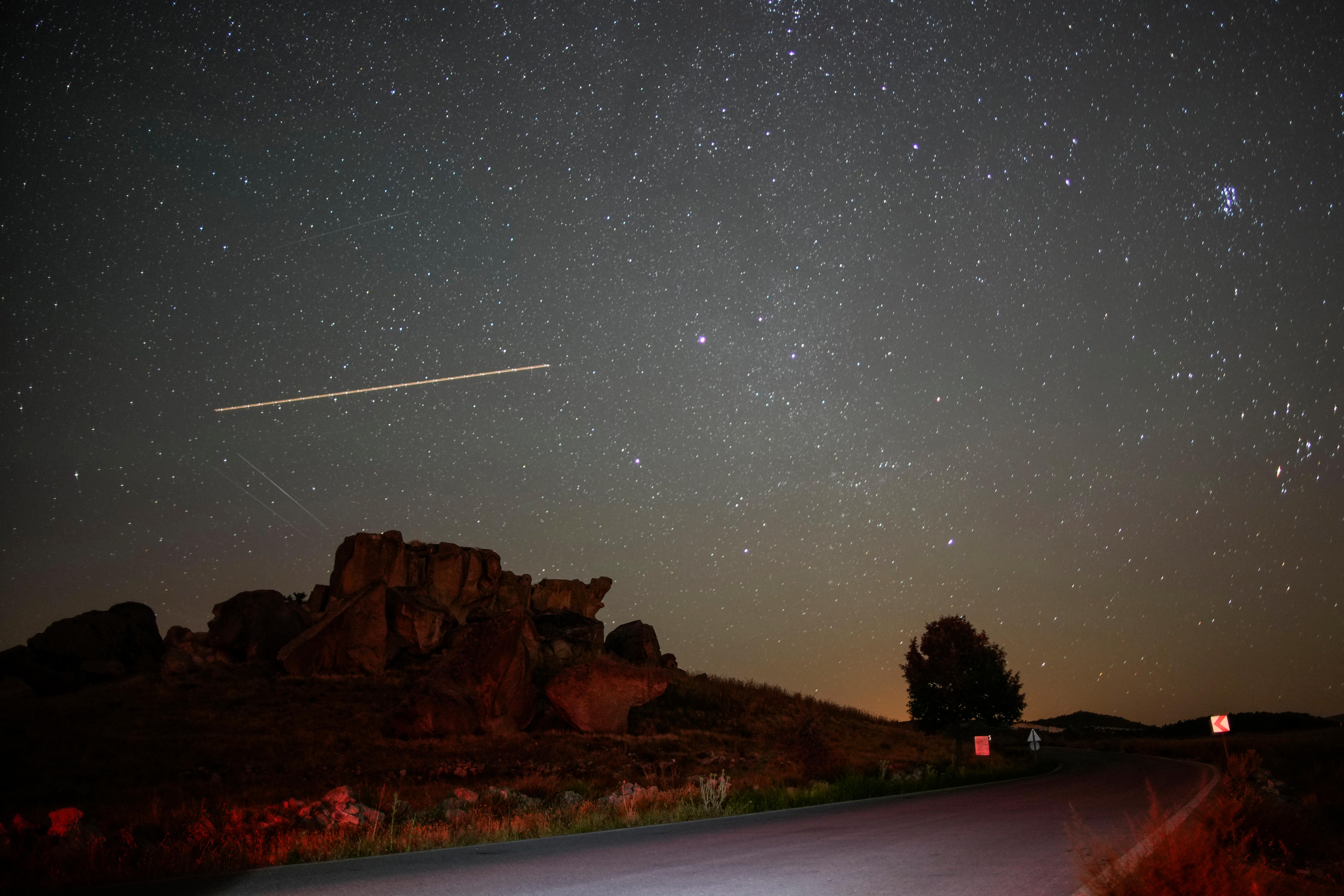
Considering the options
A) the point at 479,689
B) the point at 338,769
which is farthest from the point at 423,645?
the point at 338,769

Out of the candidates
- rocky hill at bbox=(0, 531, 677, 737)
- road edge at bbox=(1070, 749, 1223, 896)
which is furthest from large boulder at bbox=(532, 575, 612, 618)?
road edge at bbox=(1070, 749, 1223, 896)

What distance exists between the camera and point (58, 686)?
1681 inches

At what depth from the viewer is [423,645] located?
158 feet

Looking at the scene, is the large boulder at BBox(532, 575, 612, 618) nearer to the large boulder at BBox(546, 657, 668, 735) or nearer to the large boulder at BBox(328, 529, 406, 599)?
the large boulder at BBox(328, 529, 406, 599)

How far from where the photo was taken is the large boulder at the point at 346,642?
4325 centimetres

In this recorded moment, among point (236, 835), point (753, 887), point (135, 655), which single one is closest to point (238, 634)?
point (135, 655)

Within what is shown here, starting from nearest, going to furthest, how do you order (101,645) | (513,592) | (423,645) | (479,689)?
(479,689), (101,645), (423,645), (513,592)

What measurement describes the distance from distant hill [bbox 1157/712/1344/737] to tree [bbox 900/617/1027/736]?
34406 mm

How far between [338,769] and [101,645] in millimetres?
30276

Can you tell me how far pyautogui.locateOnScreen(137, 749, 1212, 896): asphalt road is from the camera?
751cm

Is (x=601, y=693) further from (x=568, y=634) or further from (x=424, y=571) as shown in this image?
(x=424, y=571)

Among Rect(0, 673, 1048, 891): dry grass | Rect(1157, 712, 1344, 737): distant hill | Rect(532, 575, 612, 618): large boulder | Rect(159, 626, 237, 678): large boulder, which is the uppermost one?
Rect(532, 575, 612, 618): large boulder

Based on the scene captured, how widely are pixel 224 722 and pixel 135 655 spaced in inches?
802

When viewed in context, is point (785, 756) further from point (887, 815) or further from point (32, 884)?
point (32, 884)
